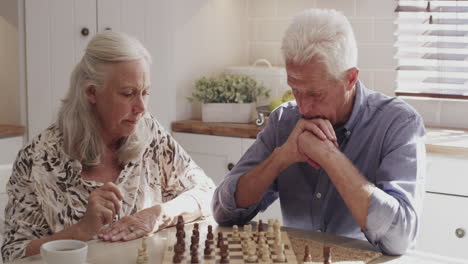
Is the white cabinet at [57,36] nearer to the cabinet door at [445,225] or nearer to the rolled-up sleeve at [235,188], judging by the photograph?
the rolled-up sleeve at [235,188]

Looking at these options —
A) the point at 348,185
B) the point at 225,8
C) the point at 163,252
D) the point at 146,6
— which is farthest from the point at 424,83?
the point at 163,252

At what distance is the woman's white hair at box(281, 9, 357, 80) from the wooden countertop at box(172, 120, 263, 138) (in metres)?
1.44

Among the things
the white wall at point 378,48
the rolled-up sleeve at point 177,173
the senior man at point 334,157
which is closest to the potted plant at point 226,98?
the white wall at point 378,48

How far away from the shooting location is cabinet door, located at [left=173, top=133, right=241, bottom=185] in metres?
3.44

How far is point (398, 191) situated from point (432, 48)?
1.97 m

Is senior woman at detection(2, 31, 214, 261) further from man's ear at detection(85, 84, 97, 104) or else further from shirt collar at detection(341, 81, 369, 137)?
shirt collar at detection(341, 81, 369, 137)

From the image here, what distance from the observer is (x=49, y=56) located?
10.0 ft

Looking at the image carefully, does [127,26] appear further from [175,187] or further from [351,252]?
[351,252]

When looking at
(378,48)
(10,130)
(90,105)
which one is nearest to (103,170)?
(90,105)

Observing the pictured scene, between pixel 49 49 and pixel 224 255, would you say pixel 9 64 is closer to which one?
pixel 49 49

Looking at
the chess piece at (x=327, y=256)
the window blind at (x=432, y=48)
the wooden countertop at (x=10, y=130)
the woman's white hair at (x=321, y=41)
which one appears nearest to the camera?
the chess piece at (x=327, y=256)

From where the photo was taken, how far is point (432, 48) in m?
3.56

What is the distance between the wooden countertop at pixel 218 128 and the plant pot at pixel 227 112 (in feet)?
0.19

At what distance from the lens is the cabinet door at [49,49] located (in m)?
3.01
